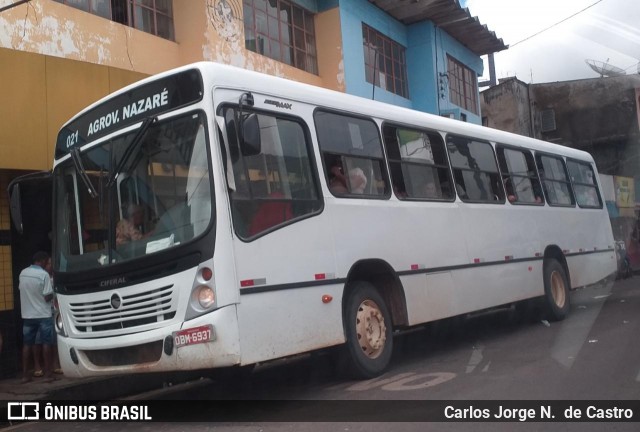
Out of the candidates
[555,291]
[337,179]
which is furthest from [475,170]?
[337,179]

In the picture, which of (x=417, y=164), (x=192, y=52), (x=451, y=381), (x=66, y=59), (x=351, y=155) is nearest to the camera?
(x=451, y=381)

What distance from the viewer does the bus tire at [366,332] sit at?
691cm

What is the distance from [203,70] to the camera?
19.6ft

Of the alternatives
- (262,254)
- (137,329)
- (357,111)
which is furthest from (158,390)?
(357,111)

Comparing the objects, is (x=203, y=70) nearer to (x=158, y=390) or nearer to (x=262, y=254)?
(x=262, y=254)

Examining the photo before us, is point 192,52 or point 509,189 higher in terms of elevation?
point 192,52

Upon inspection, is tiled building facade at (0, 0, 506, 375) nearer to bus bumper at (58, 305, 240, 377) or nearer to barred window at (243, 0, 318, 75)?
barred window at (243, 0, 318, 75)

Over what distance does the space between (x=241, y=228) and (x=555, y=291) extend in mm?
7488

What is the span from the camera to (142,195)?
6.08 m

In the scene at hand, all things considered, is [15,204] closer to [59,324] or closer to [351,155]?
[59,324]

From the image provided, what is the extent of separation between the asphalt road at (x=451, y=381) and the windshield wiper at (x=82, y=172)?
2171 mm

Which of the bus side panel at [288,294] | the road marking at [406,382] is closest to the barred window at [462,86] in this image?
the road marking at [406,382]

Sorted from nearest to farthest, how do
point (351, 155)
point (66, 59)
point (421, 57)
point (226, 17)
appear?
point (351, 155), point (66, 59), point (226, 17), point (421, 57)

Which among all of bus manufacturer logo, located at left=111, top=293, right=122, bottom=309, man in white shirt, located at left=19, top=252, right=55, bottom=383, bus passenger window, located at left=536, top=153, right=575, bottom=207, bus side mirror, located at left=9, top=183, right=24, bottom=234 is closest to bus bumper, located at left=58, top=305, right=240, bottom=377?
bus manufacturer logo, located at left=111, top=293, right=122, bottom=309
